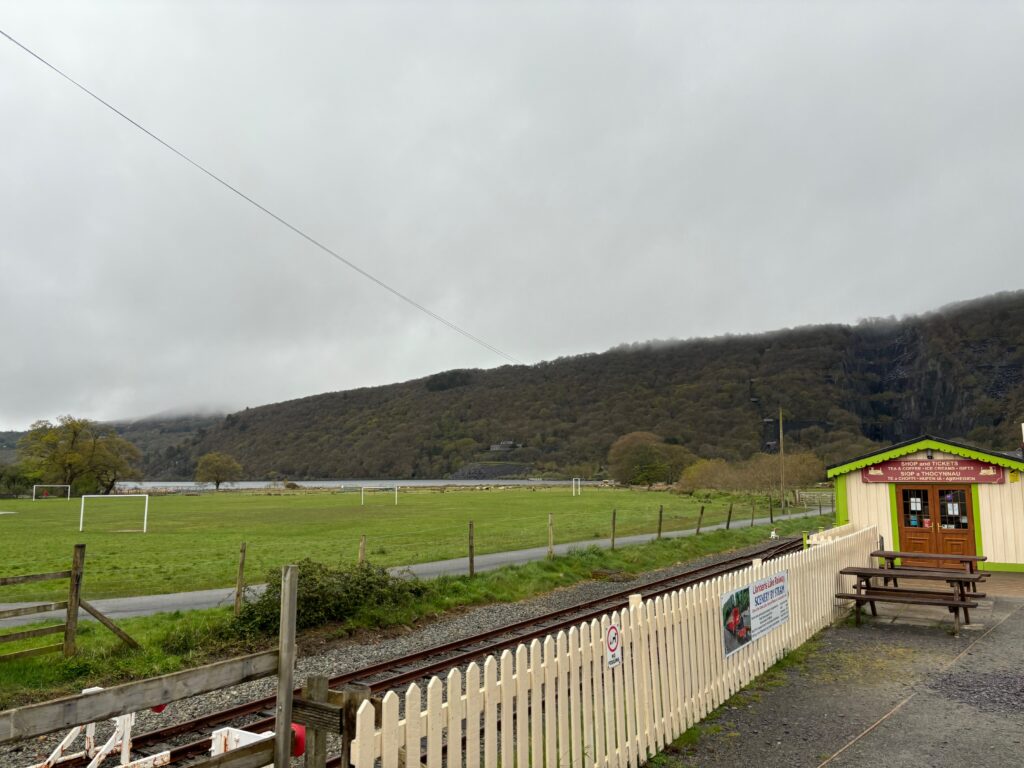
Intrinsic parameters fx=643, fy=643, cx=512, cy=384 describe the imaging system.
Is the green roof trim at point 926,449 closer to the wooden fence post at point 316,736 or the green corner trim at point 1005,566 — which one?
the green corner trim at point 1005,566

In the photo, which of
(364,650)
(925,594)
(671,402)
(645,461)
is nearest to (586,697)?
(364,650)

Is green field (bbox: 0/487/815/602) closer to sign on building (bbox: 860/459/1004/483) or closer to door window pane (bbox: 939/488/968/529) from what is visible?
sign on building (bbox: 860/459/1004/483)

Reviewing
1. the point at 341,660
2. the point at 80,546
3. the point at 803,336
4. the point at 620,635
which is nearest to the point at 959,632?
the point at 620,635

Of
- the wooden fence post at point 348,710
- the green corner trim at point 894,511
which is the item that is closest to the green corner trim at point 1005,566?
the green corner trim at point 894,511

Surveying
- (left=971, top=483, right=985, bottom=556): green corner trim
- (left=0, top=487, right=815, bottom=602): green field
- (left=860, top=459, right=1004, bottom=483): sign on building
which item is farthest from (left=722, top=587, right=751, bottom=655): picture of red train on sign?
(left=0, top=487, right=815, bottom=602): green field

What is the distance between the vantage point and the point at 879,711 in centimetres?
661

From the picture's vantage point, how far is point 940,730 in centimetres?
609

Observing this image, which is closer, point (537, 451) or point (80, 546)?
point (80, 546)

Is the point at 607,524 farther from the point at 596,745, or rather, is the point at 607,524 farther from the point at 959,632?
the point at 596,745

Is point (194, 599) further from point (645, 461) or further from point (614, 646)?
point (645, 461)

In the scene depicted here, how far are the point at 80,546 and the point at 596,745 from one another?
337 inches

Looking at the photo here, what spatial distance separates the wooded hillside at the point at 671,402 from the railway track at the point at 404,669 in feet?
388

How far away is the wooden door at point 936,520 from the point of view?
1596cm

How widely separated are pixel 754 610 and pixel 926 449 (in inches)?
454
